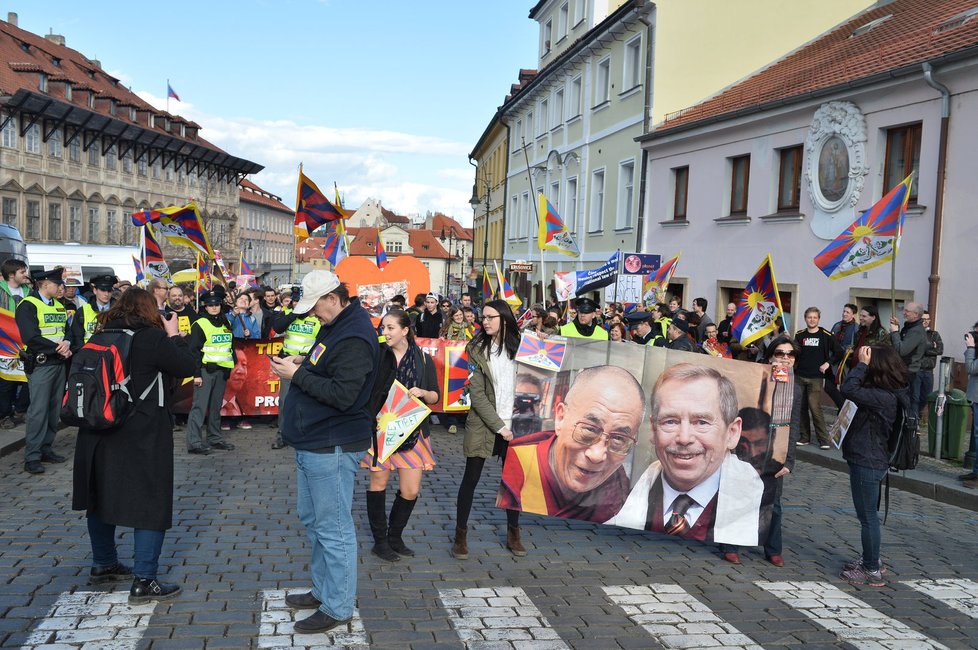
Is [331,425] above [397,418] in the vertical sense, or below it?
above

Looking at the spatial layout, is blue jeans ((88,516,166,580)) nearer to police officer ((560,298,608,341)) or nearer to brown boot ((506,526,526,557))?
brown boot ((506,526,526,557))

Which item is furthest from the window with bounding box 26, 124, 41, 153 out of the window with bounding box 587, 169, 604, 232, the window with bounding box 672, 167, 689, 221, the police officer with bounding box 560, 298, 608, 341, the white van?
the police officer with bounding box 560, 298, 608, 341

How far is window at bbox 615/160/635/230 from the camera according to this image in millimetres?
26719

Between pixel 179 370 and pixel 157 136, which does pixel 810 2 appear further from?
pixel 157 136

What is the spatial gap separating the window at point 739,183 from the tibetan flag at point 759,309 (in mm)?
8989

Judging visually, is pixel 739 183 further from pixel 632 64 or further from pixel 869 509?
pixel 869 509

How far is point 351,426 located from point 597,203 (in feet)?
84.0

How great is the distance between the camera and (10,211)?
47.4m

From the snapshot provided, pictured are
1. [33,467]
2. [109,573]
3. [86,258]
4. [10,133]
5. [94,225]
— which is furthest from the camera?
[94,225]

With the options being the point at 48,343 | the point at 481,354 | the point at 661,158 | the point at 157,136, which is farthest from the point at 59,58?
the point at 481,354

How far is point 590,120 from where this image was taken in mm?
30359

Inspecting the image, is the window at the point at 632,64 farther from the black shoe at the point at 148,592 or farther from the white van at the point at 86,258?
the black shoe at the point at 148,592

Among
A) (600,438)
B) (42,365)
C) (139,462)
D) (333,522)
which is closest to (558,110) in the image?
(42,365)

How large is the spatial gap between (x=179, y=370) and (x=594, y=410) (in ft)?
10.2
